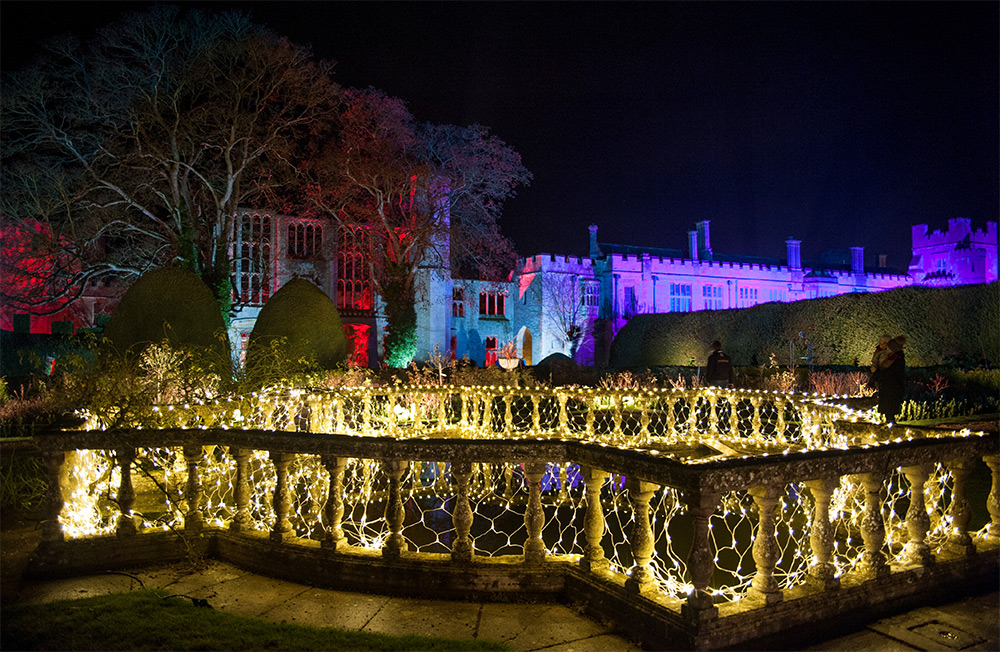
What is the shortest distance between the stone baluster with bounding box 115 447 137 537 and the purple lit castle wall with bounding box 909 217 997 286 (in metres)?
53.5

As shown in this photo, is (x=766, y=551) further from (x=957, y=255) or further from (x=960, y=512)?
(x=957, y=255)

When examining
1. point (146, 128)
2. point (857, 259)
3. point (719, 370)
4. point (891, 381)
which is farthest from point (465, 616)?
point (857, 259)

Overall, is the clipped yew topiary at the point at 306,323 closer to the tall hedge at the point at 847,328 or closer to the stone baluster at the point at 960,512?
the tall hedge at the point at 847,328

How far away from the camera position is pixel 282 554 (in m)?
4.50

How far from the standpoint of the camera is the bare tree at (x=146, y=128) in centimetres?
1966

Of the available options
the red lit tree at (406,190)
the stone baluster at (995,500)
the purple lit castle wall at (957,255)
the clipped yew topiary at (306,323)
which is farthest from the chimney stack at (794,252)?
the stone baluster at (995,500)

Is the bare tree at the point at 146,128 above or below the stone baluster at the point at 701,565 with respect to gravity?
above

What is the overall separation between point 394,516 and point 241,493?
4.69 feet

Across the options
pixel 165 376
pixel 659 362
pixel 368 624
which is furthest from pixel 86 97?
pixel 659 362

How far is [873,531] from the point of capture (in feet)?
12.9

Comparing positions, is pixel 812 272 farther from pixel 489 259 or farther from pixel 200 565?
pixel 200 565

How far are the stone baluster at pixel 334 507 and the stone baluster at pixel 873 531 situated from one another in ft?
10.7

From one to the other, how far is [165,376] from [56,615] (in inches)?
183

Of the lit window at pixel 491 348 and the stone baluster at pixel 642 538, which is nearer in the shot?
the stone baluster at pixel 642 538
